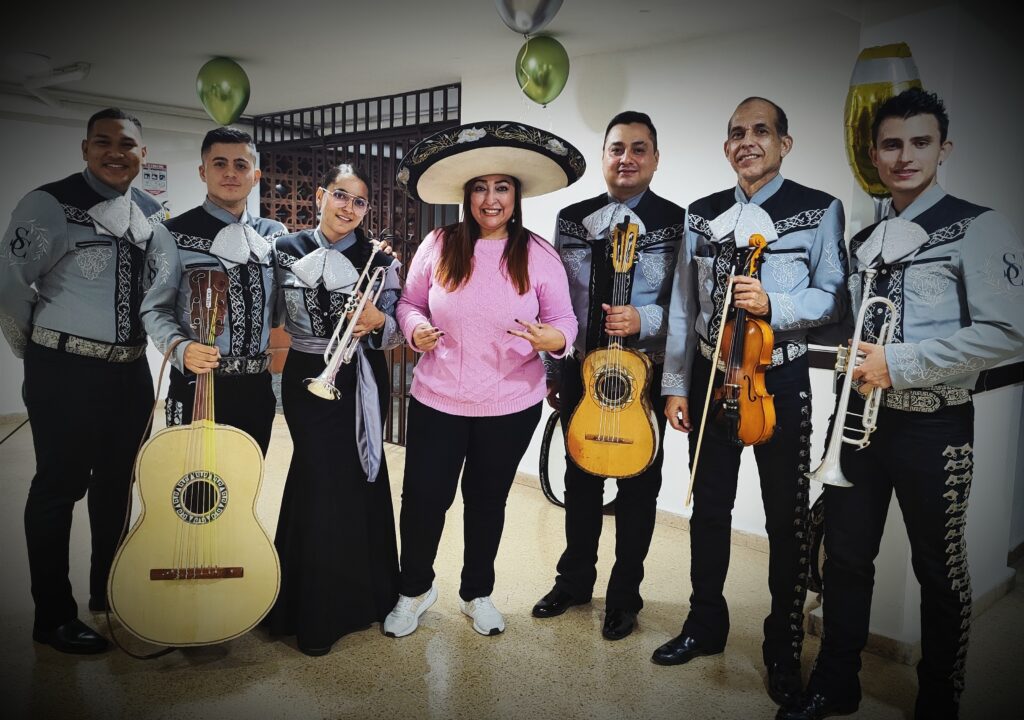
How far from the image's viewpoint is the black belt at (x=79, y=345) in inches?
87.8

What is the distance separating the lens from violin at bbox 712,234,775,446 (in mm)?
2070

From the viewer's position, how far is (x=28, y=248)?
213 centimetres

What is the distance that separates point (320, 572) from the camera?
7.97 ft

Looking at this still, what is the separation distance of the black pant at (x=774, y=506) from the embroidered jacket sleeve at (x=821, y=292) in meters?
0.16

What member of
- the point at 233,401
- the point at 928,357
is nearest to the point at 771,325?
the point at 928,357

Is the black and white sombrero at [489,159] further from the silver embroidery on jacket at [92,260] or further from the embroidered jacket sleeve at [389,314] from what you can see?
the silver embroidery on jacket at [92,260]

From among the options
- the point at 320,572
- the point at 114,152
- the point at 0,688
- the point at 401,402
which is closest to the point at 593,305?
the point at 320,572

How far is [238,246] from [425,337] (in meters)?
0.64

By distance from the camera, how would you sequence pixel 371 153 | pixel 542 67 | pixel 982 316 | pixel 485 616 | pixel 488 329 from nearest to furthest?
pixel 982 316
pixel 488 329
pixel 485 616
pixel 542 67
pixel 371 153

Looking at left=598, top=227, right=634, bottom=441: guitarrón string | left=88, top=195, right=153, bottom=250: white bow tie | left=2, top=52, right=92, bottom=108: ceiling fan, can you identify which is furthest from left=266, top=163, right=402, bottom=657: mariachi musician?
left=2, top=52, right=92, bottom=108: ceiling fan

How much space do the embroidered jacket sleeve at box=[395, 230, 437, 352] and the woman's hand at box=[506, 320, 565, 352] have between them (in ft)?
1.18

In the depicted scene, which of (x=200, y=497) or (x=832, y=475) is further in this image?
(x=200, y=497)

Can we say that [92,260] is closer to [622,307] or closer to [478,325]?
[478,325]

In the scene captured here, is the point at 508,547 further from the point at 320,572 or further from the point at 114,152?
the point at 114,152
